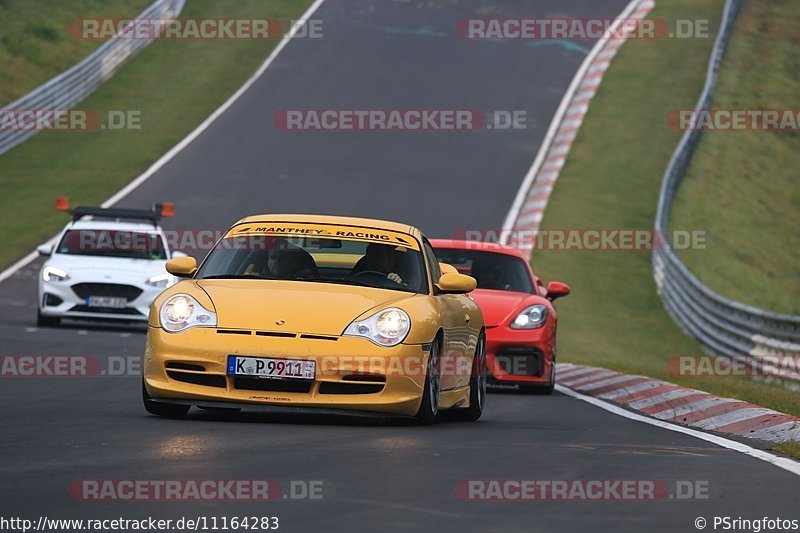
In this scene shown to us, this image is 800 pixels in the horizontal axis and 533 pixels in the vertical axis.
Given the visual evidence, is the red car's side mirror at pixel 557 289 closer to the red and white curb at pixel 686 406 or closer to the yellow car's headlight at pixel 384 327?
the red and white curb at pixel 686 406

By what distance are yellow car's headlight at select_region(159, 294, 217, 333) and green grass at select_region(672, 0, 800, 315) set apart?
720 inches

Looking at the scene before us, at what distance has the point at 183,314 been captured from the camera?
9.97 meters

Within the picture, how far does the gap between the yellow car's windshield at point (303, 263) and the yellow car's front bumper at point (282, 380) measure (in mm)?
954

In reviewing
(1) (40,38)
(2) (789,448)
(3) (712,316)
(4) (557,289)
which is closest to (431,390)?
(2) (789,448)

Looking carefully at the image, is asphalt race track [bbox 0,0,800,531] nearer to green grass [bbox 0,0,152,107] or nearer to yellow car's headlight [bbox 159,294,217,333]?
yellow car's headlight [bbox 159,294,217,333]

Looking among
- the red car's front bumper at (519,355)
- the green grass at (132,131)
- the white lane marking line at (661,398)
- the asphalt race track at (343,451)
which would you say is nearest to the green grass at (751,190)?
the asphalt race track at (343,451)

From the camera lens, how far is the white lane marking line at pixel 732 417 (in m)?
11.5

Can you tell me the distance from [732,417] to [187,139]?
24312 mm

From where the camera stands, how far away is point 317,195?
30.3 metres

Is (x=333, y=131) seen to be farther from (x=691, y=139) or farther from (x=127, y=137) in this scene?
(x=691, y=139)

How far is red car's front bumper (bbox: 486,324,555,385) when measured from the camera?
1516 centimetres

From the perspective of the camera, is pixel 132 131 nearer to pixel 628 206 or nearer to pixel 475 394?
pixel 628 206

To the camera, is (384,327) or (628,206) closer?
(384,327)

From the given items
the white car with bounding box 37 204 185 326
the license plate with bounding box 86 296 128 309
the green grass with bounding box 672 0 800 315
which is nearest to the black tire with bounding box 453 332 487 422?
the white car with bounding box 37 204 185 326
